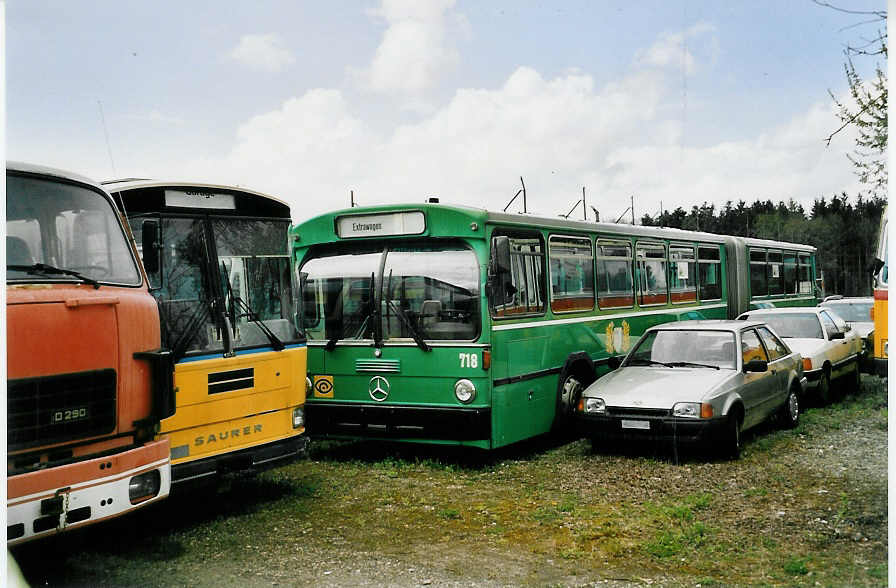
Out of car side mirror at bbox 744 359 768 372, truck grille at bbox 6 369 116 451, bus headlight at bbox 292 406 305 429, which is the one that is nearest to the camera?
truck grille at bbox 6 369 116 451

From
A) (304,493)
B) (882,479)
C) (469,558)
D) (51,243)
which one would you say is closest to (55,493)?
(51,243)

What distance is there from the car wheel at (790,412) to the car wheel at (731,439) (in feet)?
6.19

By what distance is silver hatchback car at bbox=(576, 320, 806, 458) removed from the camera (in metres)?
9.08

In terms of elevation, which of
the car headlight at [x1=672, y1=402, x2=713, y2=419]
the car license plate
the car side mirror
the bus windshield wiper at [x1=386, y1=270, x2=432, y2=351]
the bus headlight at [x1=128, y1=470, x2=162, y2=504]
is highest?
the bus windshield wiper at [x1=386, y1=270, x2=432, y2=351]

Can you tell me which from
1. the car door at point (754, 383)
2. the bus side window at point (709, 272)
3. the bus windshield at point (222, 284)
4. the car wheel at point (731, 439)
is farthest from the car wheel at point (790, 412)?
the bus windshield at point (222, 284)

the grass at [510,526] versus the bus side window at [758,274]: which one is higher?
the bus side window at [758,274]

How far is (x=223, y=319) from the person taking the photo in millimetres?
7121

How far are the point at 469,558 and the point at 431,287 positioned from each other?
3639 mm

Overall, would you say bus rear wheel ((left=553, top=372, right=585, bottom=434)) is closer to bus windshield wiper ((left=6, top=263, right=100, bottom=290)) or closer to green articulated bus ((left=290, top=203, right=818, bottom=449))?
green articulated bus ((left=290, top=203, right=818, bottom=449))

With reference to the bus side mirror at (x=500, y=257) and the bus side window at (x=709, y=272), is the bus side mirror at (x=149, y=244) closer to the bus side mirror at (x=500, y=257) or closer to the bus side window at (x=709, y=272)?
the bus side mirror at (x=500, y=257)

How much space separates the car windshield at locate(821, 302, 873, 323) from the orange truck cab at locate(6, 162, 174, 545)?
1727cm

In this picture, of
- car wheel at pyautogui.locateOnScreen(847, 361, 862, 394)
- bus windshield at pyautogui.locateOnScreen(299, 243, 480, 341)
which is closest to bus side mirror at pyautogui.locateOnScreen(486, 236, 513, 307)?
bus windshield at pyautogui.locateOnScreen(299, 243, 480, 341)

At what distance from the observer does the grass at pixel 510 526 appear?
5.92m

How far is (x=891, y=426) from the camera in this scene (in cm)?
509
